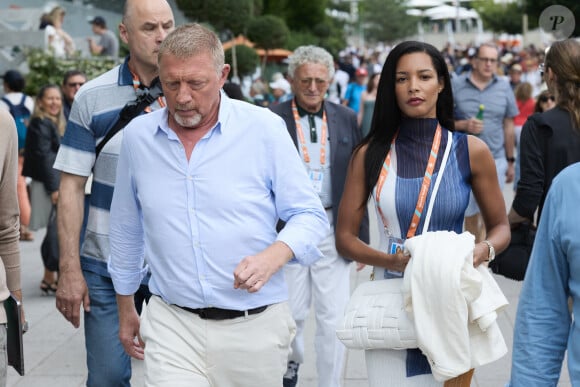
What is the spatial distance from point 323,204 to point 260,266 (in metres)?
2.71

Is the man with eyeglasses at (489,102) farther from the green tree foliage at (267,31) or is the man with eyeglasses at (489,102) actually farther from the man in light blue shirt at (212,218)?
the green tree foliage at (267,31)

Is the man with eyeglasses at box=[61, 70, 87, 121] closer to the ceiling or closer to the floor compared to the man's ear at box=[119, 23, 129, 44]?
closer to the floor

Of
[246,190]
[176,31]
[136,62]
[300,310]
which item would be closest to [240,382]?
[246,190]

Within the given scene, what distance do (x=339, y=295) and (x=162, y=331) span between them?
249 centimetres

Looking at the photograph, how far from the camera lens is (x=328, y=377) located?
5715 millimetres

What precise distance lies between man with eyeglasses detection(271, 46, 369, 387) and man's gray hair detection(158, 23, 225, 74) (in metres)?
2.49

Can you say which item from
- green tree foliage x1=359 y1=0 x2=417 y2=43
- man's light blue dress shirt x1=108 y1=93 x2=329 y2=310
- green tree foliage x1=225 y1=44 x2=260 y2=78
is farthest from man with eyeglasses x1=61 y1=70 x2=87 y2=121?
green tree foliage x1=359 y1=0 x2=417 y2=43

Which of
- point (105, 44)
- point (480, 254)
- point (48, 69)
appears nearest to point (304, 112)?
point (480, 254)

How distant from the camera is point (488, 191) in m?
4.00

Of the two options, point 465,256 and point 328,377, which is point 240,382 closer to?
point 465,256

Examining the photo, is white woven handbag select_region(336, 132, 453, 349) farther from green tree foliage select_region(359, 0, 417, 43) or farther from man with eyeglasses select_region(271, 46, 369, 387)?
green tree foliage select_region(359, 0, 417, 43)

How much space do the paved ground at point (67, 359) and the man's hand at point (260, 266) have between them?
3.11 metres

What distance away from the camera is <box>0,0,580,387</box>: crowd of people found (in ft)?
11.0

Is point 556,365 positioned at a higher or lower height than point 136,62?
lower
